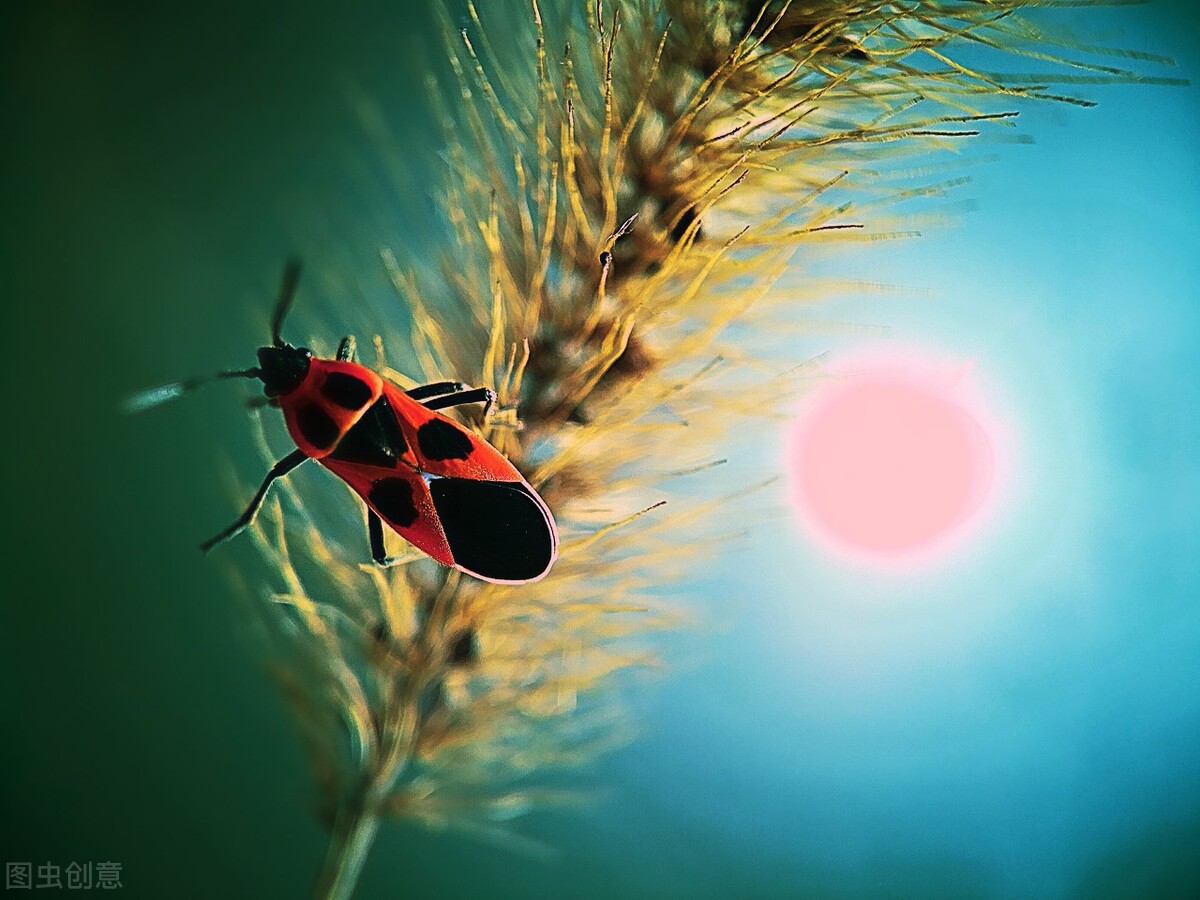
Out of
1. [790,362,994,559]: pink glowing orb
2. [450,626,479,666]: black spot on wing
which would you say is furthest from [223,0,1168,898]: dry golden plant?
[790,362,994,559]: pink glowing orb

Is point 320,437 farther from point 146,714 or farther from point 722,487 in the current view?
point 146,714

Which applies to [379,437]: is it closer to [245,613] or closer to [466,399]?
[466,399]

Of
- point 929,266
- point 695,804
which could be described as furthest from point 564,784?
point 929,266

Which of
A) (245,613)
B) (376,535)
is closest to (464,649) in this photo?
(376,535)

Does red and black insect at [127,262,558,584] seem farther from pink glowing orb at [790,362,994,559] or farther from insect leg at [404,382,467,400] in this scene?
pink glowing orb at [790,362,994,559]

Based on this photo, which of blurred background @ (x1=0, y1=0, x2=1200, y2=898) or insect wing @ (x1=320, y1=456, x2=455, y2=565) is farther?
blurred background @ (x1=0, y1=0, x2=1200, y2=898)

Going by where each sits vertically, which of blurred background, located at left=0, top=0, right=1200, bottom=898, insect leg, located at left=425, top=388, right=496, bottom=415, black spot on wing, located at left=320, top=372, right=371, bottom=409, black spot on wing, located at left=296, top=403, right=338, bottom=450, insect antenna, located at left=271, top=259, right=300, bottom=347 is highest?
insect antenna, located at left=271, top=259, right=300, bottom=347

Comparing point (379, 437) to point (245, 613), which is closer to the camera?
point (379, 437)
